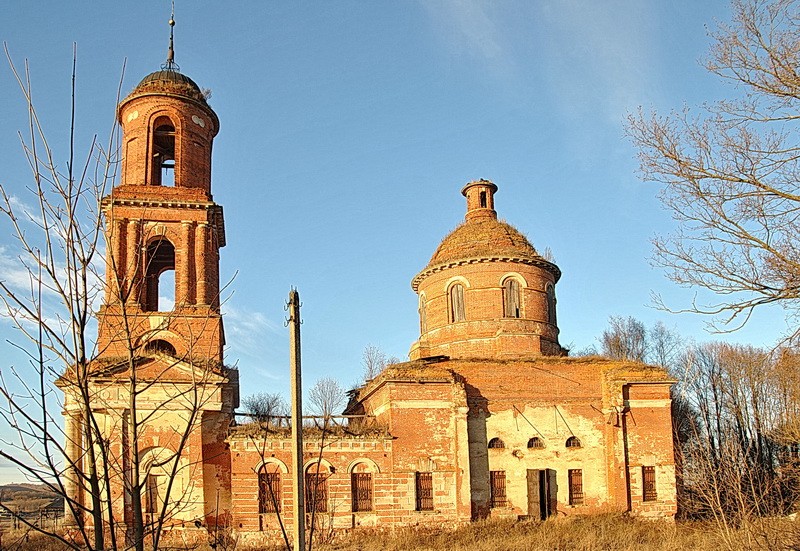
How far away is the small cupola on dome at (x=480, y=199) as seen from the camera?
29.3 metres

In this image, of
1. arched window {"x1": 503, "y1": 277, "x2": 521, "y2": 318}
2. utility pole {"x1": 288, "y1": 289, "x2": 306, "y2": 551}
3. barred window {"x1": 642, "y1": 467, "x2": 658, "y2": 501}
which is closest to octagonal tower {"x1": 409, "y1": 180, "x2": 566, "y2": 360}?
arched window {"x1": 503, "y1": 277, "x2": 521, "y2": 318}

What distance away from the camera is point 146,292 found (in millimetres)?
23188

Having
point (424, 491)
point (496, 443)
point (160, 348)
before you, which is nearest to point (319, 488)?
point (424, 491)

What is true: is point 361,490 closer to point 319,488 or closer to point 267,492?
point 319,488

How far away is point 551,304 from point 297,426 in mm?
19625

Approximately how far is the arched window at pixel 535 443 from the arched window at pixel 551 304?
5.26 meters

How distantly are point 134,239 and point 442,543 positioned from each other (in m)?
12.2

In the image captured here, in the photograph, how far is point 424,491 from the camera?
2153 centimetres

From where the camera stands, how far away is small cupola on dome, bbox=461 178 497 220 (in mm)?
29266

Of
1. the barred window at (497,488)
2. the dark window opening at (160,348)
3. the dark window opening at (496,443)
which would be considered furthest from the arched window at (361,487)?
the dark window opening at (160,348)

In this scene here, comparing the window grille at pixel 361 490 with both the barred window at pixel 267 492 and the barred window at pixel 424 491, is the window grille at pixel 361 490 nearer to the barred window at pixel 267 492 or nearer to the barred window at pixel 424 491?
the barred window at pixel 424 491

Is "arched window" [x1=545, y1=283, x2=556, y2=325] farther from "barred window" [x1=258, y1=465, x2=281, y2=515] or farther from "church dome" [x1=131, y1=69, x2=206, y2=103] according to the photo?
"church dome" [x1=131, y1=69, x2=206, y2=103]

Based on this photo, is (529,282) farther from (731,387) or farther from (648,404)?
(731,387)

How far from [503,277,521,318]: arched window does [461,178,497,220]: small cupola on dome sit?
12.7 feet
